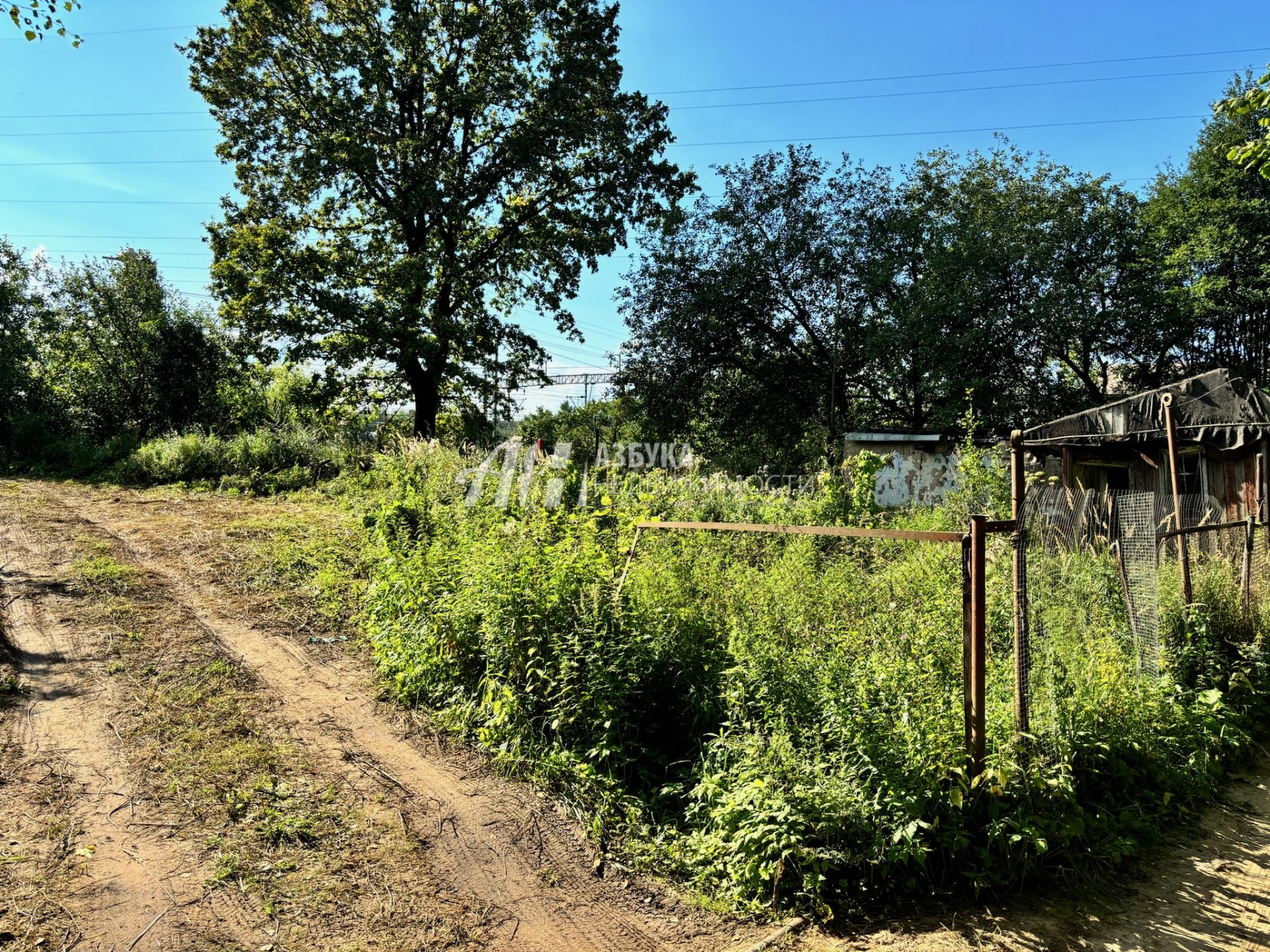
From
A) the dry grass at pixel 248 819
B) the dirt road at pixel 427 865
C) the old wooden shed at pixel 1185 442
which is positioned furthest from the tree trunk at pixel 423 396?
the old wooden shed at pixel 1185 442

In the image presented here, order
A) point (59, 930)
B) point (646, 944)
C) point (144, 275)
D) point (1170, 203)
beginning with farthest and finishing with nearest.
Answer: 1. point (144, 275)
2. point (1170, 203)
3. point (646, 944)
4. point (59, 930)

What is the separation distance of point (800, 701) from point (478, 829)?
1.89 m

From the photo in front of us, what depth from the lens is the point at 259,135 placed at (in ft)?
60.2

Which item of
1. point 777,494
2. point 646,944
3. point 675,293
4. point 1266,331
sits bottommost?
point 646,944

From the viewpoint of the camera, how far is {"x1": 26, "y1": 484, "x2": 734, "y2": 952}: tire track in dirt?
3098 millimetres

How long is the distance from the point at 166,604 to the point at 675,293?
18208 mm

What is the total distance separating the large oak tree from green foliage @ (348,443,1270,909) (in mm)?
13843

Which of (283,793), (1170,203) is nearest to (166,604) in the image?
(283,793)

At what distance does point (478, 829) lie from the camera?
150 inches

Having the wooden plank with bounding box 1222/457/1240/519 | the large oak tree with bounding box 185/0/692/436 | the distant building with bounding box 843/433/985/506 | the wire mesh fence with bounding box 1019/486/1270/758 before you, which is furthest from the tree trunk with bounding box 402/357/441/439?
the wooden plank with bounding box 1222/457/1240/519

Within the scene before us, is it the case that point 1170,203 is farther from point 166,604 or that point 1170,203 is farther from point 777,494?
point 166,604

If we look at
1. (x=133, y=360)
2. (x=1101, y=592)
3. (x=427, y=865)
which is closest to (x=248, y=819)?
(x=427, y=865)

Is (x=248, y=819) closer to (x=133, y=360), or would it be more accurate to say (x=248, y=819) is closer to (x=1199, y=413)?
(x=1199, y=413)

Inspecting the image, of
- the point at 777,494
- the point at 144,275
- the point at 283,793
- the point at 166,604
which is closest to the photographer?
the point at 283,793
